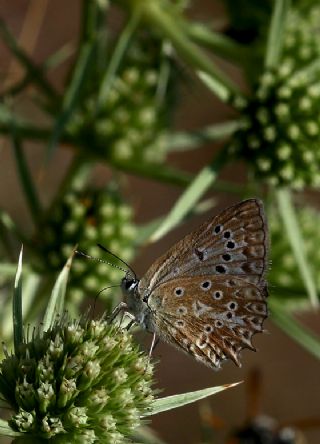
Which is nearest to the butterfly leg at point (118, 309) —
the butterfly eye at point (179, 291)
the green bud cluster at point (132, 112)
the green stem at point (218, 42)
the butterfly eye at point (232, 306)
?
the butterfly eye at point (179, 291)

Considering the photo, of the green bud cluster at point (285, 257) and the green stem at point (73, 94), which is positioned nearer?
the green stem at point (73, 94)

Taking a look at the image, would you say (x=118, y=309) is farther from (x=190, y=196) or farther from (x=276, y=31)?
(x=276, y=31)

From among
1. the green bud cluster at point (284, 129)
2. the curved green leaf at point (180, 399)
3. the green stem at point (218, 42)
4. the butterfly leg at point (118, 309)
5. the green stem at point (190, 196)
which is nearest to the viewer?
the curved green leaf at point (180, 399)

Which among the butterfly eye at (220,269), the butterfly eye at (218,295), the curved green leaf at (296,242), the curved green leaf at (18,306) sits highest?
the curved green leaf at (296,242)

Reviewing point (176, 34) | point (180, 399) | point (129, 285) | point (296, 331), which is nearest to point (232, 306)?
point (129, 285)

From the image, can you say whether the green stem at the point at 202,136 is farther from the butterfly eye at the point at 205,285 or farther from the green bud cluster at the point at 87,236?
the butterfly eye at the point at 205,285
